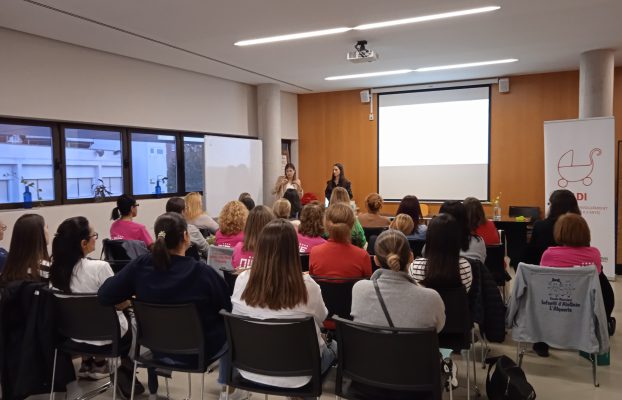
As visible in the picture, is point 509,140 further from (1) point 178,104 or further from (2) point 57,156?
(2) point 57,156

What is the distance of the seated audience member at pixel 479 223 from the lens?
398 cm

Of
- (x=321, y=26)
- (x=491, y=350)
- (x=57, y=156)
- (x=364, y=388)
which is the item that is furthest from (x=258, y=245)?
(x=57, y=156)

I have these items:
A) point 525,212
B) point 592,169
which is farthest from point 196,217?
point 525,212

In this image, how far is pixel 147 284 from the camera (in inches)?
92.4

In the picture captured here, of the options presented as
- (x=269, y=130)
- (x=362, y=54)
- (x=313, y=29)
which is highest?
(x=313, y=29)

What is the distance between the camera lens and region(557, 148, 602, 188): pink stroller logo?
6.04 m

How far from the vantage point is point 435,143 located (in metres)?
8.26

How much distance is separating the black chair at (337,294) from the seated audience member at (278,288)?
1.77ft

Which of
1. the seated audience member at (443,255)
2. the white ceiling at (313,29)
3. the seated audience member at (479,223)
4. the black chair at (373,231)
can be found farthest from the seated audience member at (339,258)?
the white ceiling at (313,29)

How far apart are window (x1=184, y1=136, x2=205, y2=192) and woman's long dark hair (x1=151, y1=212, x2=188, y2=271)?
4.99 m

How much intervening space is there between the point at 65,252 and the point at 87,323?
0.47 m

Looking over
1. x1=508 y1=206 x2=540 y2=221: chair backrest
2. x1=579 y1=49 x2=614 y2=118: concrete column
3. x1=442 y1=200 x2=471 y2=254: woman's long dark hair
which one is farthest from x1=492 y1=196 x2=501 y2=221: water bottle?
x1=442 y1=200 x2=471 y2=254: woman's long dark hair

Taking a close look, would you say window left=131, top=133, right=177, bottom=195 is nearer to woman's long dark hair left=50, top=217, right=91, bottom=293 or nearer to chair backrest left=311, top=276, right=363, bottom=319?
woman's long dark hair left=50, top=217, right=91, bottom=293

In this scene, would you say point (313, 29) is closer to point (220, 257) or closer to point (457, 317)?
point (220, 257)
